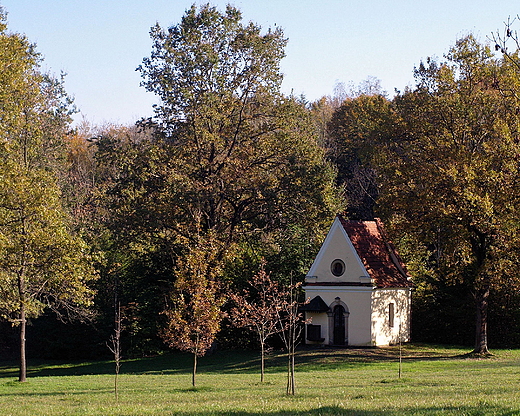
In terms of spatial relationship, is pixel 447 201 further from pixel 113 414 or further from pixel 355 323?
pixel 113 414

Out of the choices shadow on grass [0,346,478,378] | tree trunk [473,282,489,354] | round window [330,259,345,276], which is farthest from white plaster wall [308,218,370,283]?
tree trunk [473,282,489,354]

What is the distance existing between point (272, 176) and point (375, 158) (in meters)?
5.90

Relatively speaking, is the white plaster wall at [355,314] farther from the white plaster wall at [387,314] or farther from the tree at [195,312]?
the tree at [195,312]

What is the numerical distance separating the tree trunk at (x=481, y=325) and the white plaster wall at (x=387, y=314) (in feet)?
15.4

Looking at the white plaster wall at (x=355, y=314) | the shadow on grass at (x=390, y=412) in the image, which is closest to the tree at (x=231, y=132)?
the white plaster wall at (x=355, y=314)

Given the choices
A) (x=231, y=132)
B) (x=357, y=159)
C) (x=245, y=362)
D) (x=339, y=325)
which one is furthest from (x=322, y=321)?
(x=357, y=159)

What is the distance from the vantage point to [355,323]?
38.9 metres

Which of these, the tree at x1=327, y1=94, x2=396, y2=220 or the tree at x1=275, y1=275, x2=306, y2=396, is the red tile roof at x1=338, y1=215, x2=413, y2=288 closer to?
the tree at x1=275, y1=275, x2=306, y2=396

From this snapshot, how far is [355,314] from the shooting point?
3900 centimetres

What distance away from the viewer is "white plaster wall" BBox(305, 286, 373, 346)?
38688mm

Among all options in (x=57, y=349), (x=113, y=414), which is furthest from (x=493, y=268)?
(x=57, y=349)

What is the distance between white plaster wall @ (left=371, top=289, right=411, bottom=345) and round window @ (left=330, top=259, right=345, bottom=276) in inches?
87.6

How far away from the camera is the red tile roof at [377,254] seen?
39.8 metres

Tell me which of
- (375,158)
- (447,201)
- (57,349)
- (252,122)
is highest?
(252,122)
